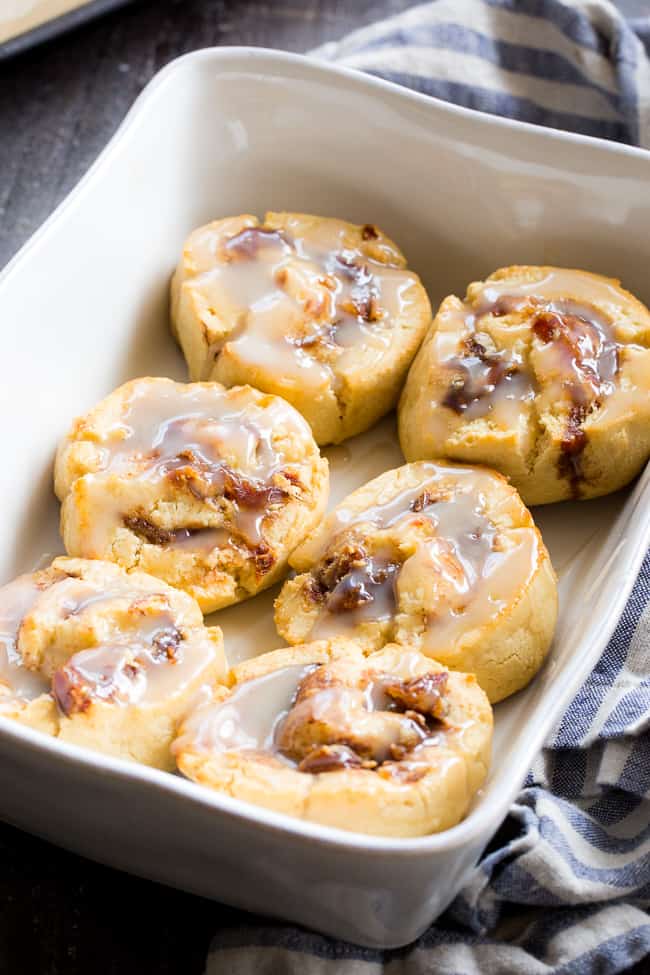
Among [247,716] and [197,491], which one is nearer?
[247,716]

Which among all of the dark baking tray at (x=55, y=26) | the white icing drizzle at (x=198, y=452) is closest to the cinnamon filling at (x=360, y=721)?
the white icing drizzle at (x=198, y=452)

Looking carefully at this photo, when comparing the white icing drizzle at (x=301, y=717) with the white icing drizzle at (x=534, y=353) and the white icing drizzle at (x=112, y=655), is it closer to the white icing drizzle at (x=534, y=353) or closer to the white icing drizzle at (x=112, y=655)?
the white icing drizzle at (x=112, y=655)

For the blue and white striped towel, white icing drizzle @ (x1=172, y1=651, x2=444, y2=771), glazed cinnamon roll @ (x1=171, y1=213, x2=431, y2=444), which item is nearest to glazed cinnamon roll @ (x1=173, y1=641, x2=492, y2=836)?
white icing drizzle @ (x1=172, y1=651, x2=444, y2=771)

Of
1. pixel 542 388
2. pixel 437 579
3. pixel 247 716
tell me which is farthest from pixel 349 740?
pixel 542 388

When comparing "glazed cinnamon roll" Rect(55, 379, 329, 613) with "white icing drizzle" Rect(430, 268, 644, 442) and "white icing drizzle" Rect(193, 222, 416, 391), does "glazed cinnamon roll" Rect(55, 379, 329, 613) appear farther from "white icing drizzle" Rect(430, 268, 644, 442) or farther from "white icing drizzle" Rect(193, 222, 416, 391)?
"white icing drizzle" Rect(430, 268, 644, 442)

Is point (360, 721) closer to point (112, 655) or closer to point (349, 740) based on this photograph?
point (349, 740)

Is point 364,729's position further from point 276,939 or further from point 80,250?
point 80,250

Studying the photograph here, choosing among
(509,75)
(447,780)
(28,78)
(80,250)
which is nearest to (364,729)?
(447,780)
